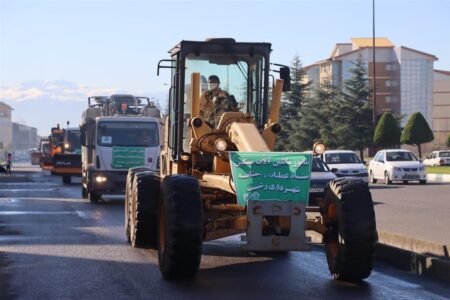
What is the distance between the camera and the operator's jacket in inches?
527

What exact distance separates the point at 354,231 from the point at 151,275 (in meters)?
2.68

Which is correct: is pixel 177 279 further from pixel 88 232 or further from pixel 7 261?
pixel 88 232

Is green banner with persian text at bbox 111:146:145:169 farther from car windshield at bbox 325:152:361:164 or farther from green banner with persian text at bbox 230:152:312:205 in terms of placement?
green banner with persian text at bbox 230:152:312:205

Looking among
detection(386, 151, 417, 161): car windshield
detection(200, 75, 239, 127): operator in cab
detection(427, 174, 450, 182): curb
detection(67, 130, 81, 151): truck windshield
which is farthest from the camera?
detection(67, 130, 81, 151): truck windshield

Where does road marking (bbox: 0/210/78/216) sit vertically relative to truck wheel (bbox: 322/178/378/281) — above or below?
below

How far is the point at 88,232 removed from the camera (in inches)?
698

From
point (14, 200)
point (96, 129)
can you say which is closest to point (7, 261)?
point (96, 129)

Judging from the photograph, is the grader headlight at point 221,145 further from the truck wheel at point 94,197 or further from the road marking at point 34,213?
the truck wheel at point 94,197

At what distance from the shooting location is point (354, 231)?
34.7 feet

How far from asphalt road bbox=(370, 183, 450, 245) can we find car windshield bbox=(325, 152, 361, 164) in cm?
201

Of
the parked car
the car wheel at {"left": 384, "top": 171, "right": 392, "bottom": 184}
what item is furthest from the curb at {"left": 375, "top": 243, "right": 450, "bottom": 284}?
the car wheel at {"left": 384, "top": 171, "right": 392, "bottom": 184}

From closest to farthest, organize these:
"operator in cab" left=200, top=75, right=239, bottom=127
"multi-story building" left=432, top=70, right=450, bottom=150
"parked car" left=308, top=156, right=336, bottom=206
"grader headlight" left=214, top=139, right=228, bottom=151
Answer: "grader headlight" left=214, top=139, right=228, bottom=151 < "operator in cab" left=200, top=75, right=239, bottom=127 < "parked car" left=308, top=156, right=336, bottom=206 < "multi-story building" left=432, top=70, right=450, bottom=150

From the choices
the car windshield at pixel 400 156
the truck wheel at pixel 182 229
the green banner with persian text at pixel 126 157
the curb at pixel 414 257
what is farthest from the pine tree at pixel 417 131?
the truck wheel at pixel 182 229

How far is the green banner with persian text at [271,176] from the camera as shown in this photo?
10672 millimetres
